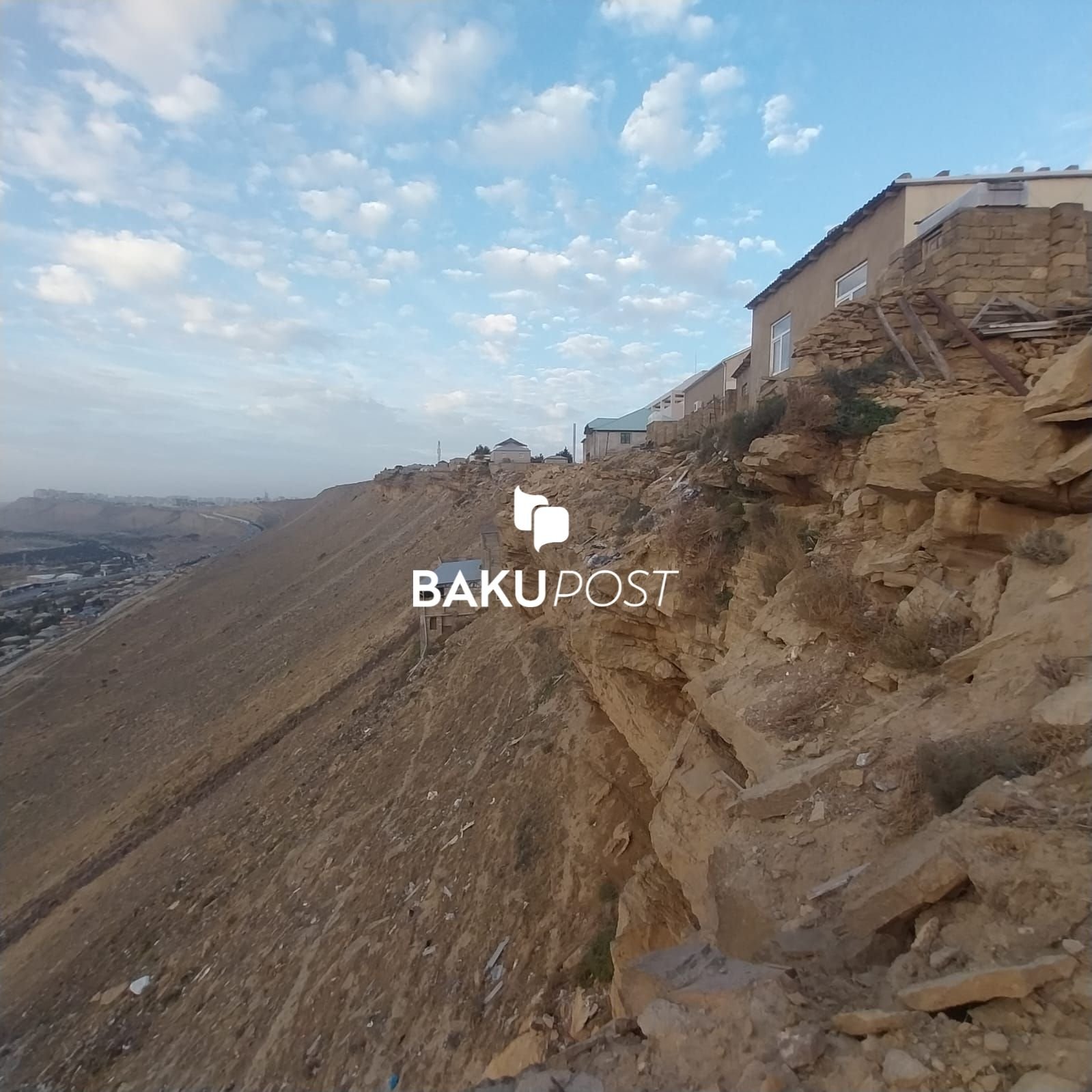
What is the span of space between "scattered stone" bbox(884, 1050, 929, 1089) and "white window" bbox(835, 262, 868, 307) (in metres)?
9.29

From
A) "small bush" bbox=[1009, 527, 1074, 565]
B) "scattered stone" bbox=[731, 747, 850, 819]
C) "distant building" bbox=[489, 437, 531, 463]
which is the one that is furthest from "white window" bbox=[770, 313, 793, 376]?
"distant building" bbox=[489, 437, 531, 463]

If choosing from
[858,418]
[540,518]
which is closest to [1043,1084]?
[858,418]

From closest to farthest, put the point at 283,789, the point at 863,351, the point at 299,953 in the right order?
the point at 863,351
the point at 299,953
the point at 283,789

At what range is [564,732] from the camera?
1018 cm

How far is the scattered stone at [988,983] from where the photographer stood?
1832mm

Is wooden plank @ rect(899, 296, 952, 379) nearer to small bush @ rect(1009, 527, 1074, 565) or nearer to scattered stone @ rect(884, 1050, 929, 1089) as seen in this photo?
small bush @ rect(1009, 527, 1074, 565)

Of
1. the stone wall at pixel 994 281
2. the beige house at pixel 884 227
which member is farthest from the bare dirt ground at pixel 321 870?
the beige house at pixel 884 227

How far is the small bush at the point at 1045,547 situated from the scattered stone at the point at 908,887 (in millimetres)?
1974

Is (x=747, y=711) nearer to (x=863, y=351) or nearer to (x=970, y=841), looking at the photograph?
(x=970, y=841)

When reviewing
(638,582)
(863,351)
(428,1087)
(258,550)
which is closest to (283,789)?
(428,1087)

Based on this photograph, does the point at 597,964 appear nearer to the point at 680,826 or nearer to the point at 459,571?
the point at 680,826

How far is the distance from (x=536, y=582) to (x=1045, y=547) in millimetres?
9687

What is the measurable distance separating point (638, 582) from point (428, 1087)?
554 centimetres

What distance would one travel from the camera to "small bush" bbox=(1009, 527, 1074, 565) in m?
3.54
